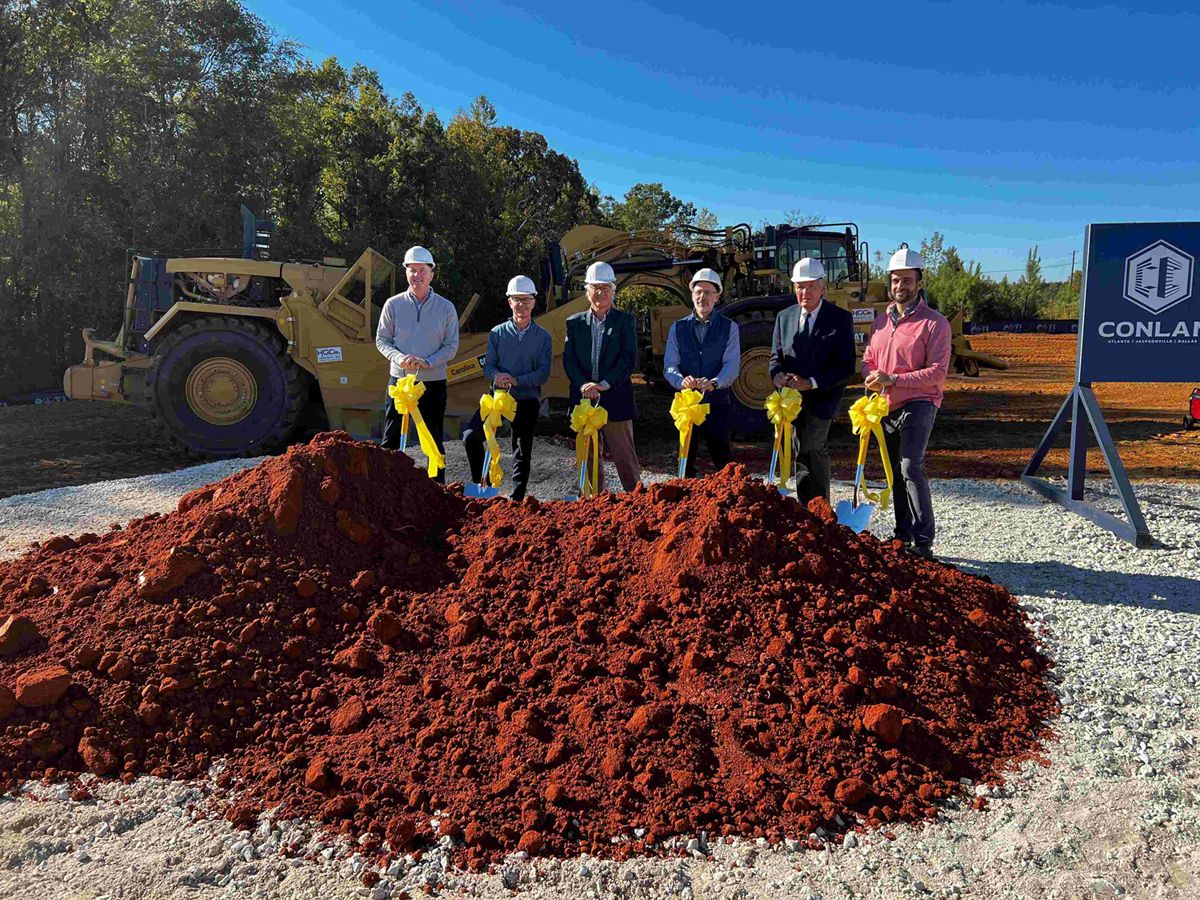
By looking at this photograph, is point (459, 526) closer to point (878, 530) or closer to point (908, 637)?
point (908, 637)

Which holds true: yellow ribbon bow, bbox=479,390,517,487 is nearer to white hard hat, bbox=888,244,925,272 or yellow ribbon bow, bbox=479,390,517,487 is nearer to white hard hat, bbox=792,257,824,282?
white hard hat, bbox=792,257,824,282

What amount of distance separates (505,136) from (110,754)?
30773 millimetres

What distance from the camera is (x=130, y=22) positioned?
15828mm

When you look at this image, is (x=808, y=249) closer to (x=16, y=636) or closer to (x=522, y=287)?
(x=522, y=287)

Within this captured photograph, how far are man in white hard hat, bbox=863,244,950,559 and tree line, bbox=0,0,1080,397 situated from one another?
1120cm

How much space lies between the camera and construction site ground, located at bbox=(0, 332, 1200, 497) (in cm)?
817

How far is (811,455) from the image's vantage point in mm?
4879

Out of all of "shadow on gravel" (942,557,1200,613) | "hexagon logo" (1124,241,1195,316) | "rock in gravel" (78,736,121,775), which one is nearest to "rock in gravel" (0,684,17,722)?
"rock in gravel" (78,736,121,775)

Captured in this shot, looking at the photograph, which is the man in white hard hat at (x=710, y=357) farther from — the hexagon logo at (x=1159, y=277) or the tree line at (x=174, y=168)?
the tree line at (x=174, y=168)

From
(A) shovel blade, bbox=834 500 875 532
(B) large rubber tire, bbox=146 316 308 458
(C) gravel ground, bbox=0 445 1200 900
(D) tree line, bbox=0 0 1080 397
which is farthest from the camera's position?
(D) tree line, bbox=0 0 1080 397

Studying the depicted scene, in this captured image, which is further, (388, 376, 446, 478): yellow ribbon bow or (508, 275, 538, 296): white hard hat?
(508, 275, 538, 296): white hard hat

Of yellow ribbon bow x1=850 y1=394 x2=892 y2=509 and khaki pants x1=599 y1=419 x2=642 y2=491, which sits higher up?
yellow ribbon bow x1=850 y1=394 x2=892 y2=509

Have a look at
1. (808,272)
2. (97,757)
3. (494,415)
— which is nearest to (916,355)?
(808,272)

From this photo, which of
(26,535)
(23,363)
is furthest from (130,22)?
(26,535)
